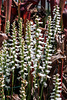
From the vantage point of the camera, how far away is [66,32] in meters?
1.39

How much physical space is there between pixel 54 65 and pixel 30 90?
19 centimetres

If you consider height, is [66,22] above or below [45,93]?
above

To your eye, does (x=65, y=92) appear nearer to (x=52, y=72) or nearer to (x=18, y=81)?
(x=52, y=72)

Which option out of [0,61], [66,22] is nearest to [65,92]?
[0,61]

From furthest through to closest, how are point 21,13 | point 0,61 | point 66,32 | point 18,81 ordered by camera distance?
point 21,13
point 66,32
point 18,81
point 0,61

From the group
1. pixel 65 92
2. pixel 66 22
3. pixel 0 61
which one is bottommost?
pixel 65 92

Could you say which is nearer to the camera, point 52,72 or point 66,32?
point 52,72

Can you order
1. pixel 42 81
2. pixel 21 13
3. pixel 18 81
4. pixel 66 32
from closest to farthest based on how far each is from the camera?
pixel 42 81
pixel 18 81
pixel 66 32
pixel 21 13

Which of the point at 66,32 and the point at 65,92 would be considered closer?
the point at 65,92

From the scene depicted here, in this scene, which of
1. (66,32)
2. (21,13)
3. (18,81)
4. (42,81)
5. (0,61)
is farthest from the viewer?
(21,13)

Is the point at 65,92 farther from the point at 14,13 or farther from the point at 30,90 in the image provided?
the point at 14,13

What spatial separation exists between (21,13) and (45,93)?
0.84 metres

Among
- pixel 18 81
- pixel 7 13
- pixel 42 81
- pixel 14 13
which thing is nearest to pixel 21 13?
pixel 14 13

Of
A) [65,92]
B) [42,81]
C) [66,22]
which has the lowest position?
[65,92]
